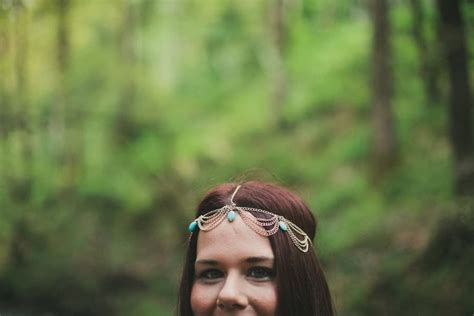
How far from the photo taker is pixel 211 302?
2193mm

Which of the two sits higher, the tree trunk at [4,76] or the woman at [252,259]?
the tree trunk at [4,76]

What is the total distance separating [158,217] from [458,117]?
9819mm

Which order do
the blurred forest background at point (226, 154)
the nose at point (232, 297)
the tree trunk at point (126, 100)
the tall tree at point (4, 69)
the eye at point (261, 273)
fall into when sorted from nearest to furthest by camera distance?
the nose at point (232, 297)
the eye at point (261, 273)
the blurred forest background at point (226, 154)
the tall tree at point (4, 69)
the tree trunk at point (126, 100)

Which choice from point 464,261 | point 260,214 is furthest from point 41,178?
point 260,214

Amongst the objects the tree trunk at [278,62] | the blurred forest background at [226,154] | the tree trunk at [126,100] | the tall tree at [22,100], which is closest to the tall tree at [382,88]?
the blurred forest background at [226,154]

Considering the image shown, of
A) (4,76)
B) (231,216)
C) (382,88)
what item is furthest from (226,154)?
(231,216)

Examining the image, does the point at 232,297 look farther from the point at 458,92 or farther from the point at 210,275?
the point at 458,92

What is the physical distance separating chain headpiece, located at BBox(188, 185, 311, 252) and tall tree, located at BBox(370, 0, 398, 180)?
10.1m

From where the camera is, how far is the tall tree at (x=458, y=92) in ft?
21.0

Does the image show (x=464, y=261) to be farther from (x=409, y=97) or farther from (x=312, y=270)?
(x=409, y=97)

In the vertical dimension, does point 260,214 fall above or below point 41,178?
above

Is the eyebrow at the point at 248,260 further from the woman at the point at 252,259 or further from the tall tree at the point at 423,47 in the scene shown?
the tall tree at the point at 423,47

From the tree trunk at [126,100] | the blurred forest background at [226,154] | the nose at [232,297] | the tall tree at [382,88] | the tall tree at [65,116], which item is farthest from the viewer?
the tree trunk at [126,100]

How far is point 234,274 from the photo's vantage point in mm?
2174
